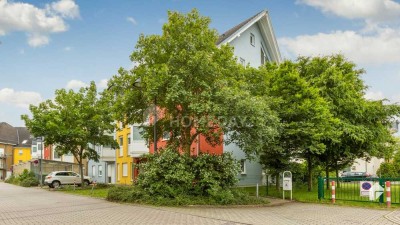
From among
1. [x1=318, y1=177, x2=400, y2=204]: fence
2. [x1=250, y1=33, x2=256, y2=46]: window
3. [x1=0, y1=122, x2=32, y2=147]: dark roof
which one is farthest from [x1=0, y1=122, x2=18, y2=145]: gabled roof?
[x1=318, y1=177, x2=400, y2=204]: fence

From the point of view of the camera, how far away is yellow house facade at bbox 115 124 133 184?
43.2 meters

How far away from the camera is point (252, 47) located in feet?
119

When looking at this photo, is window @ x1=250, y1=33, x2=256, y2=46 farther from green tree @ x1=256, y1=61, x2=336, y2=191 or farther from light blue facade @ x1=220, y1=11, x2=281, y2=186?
green tree @ x1=256, y1=61, x2=336, y2=191

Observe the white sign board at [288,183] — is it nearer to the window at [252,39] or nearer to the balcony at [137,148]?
the window at [252,39]

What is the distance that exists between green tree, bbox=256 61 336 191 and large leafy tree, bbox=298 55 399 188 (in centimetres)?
230

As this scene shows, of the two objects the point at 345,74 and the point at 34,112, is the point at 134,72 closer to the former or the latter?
the point at 345,74

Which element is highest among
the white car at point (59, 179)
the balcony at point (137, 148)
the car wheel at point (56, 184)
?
the balcony at point (137, 148)

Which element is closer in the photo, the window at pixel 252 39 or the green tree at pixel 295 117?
the green tree at pixel 295 117

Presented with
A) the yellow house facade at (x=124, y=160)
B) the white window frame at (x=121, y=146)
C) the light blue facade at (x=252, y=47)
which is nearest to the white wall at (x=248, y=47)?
the light blue facade at (x=252, y=47)

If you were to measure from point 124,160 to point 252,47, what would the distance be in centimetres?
1761

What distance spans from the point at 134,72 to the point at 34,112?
1713 cm

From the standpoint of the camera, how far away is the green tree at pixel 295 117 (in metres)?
22.2

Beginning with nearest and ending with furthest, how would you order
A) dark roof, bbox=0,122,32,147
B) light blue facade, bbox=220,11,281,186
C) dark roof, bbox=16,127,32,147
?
light blue facade, bbox=220,11,281,186 → dark roof, bbox=0,122,32,147 → dark roof, bbox=16,127,32,147

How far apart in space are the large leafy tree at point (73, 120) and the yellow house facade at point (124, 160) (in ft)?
20.0
